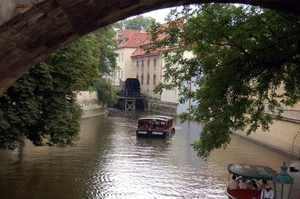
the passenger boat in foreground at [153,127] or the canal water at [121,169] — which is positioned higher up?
the passenger boat in foreground at [153,127]

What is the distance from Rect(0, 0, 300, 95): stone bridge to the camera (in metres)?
3.58

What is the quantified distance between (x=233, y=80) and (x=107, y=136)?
2072 centimetres

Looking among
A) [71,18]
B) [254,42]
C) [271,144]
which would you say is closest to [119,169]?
[254,42]

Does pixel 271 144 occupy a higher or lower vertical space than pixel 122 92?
lower

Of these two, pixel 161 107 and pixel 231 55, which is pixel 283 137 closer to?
pixel 231 55

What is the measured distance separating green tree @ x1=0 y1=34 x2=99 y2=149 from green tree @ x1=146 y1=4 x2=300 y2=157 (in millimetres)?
3775

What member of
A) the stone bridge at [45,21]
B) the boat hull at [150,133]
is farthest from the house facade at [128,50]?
the stone bridge at [45,21]

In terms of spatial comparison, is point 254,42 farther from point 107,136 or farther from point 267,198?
point 107,136

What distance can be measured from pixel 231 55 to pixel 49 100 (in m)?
6.45

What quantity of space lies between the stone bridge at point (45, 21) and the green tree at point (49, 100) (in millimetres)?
7426

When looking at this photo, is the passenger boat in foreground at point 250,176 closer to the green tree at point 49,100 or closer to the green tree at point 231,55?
the green tree at point 231,55

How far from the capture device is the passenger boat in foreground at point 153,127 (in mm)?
30266

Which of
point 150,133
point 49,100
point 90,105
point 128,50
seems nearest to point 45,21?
point 49,100

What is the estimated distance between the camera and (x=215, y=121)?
1023 cm
